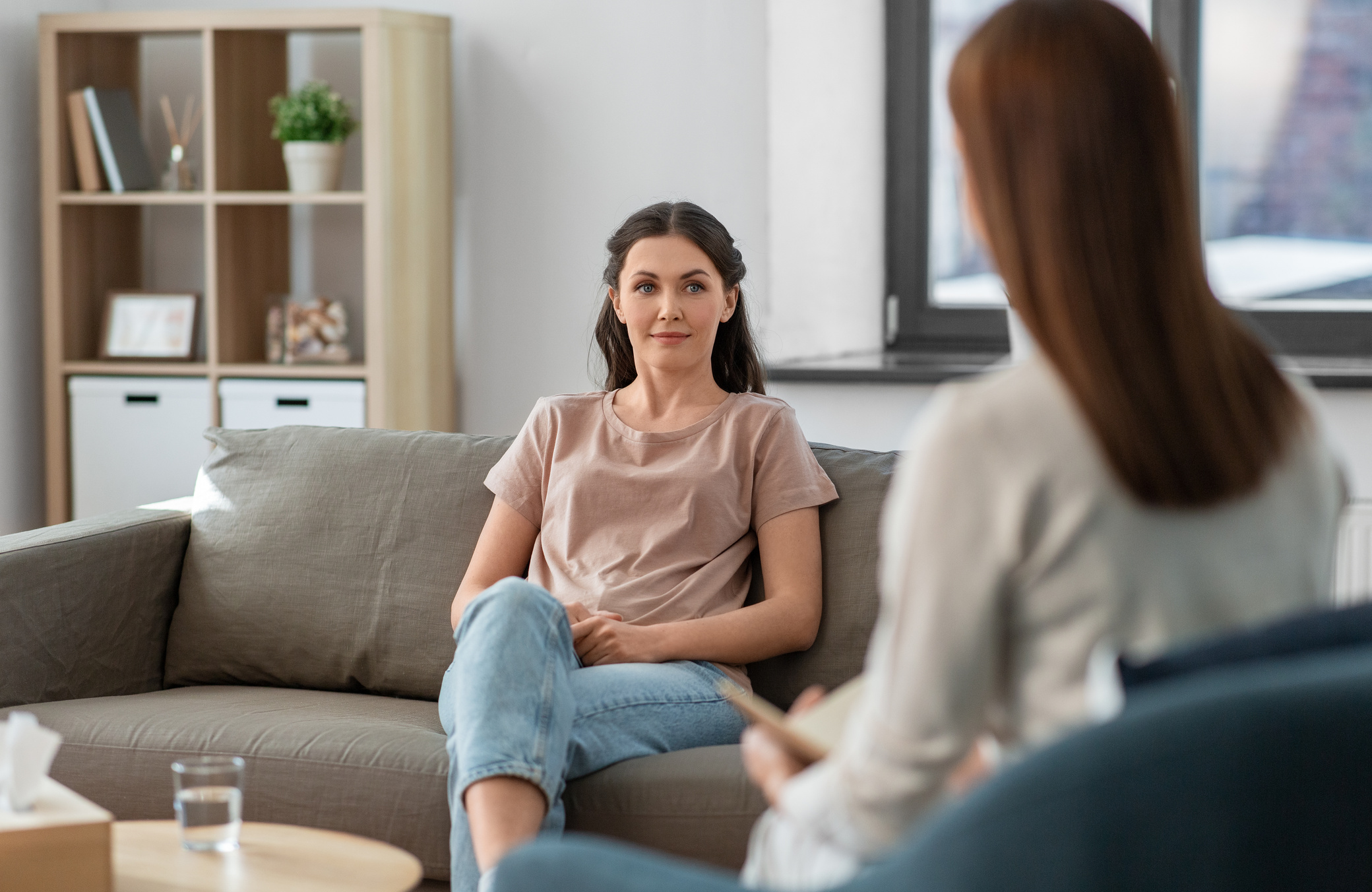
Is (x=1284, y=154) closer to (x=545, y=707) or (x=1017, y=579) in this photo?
(x=545, y=707)

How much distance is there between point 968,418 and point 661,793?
1025 mm

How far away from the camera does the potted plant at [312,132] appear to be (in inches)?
141

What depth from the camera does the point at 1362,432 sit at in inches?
116

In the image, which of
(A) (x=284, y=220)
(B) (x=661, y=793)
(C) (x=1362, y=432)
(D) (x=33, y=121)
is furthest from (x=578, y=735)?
(D) (x=33, y=121)

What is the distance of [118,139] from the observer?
3686mm

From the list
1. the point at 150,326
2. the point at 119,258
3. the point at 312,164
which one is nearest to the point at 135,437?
the point at 150,326

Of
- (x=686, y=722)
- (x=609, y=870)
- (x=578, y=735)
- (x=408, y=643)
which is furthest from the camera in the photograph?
(x=408, y=643)

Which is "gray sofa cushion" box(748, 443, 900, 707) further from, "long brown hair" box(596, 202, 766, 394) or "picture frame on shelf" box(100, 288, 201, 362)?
"picture frame on shelf" box(100, 288, 201, 362)

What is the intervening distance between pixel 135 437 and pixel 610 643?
2198 millimetres

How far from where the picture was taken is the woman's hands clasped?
6.25 ft

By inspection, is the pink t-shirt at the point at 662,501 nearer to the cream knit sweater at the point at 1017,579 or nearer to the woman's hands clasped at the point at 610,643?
the woman's hands clasped at the point at 610,643

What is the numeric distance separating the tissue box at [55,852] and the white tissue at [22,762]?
0.10ft

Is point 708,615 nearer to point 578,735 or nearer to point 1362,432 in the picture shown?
point 578,735

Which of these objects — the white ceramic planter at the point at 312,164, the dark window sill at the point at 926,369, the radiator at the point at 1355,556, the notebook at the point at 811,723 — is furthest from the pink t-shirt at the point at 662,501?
the white ceramic planter at the point at 312,164
